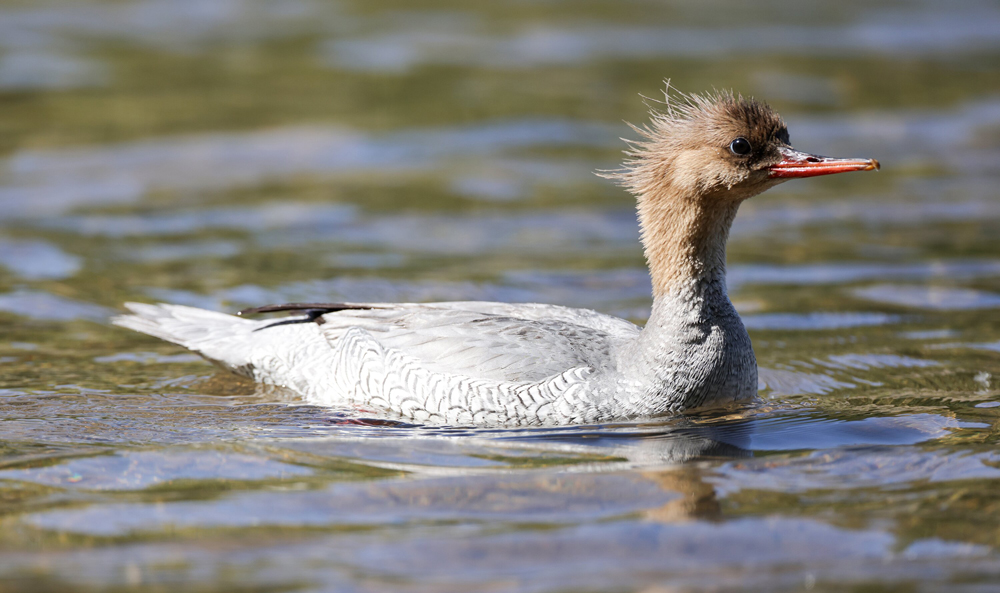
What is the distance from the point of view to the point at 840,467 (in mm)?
6301

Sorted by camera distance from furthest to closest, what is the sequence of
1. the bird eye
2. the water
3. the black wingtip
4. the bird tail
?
1. the bird tail
2. the black wingtip
3. the bird eye
4. the water

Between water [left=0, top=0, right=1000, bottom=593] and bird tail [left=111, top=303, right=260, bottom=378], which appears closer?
water [left=0, top=0, right=1000, bottom=593]

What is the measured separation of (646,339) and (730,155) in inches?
48.6

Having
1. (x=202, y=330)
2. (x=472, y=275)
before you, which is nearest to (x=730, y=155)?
(x=202, y=330)

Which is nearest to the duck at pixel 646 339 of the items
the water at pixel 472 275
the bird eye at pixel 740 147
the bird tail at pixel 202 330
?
the bird eye at pixel 740 147

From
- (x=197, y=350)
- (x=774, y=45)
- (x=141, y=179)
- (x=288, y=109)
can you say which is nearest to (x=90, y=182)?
(x=141, y=179)

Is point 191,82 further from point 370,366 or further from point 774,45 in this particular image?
point 370,366

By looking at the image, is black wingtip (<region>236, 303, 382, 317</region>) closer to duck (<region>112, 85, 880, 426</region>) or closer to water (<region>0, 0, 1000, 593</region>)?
duck (<region>112, 85, 880, 426</region>)

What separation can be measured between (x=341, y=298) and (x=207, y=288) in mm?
1271

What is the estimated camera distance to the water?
5395 mm

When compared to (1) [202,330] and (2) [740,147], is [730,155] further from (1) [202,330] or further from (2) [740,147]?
(1) [202,330]

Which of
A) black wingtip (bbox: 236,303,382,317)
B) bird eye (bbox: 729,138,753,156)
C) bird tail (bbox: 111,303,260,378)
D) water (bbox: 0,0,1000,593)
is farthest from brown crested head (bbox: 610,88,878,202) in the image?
bird tail (bbox: 111,303,260,378)

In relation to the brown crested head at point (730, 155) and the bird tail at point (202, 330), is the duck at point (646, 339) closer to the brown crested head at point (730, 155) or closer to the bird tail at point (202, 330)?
the brown crested head at point (730, 155)

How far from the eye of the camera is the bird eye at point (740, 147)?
22.8ft
